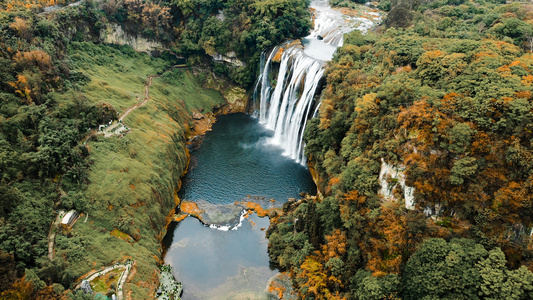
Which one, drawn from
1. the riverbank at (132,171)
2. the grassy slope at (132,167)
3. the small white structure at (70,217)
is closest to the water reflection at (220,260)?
the riverbank at (132,171)

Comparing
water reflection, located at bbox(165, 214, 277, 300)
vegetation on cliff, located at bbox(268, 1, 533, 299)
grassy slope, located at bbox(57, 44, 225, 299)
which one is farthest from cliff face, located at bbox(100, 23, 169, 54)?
vegetation on cliff, located at bbox(268, 1, 533, 299)

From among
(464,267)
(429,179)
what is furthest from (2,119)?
(464,267)

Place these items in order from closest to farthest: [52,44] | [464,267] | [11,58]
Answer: [464,267], [11,58], [52,44]

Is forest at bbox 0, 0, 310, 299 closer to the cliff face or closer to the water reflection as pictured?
the cliff face

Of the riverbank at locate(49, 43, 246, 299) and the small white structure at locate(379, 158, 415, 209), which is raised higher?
the small white structure at locate(379, 158, 415, 209)

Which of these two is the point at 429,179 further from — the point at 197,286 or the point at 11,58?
the point at 11,58

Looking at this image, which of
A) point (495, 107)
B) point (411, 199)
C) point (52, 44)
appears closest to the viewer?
point (495, 107)
